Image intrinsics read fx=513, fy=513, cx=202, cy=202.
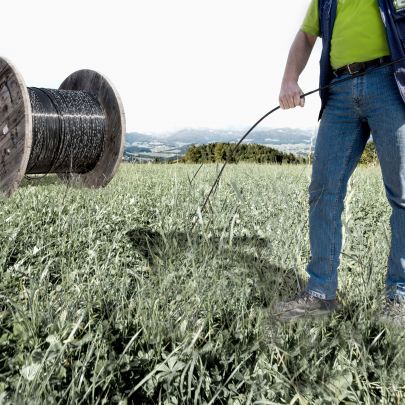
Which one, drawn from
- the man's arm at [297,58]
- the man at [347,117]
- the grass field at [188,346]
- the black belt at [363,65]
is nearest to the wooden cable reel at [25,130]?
the grass field at [188,346]

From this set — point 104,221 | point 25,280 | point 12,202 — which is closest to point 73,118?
point 12,202

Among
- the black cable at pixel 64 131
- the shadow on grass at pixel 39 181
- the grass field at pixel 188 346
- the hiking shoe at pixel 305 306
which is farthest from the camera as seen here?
the shadow on grass at pixel 39 181

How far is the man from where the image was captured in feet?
8.34

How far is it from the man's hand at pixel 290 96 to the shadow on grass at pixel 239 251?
2.52 feet

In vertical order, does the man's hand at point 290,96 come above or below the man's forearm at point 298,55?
below

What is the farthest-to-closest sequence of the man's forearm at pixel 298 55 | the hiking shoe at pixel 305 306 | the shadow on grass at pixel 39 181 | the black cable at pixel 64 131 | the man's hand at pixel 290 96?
the shadow on grass at pixel 39 181 → the black cable at pixel 64 131 → the man's forearm at pixel 298 55 → the man's hand at pixel 290 96 → the hiking shoe at pixel 305 306

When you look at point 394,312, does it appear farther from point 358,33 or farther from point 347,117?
point 358,33

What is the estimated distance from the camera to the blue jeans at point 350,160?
101 inches

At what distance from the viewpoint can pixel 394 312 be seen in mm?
2646

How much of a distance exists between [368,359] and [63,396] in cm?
126

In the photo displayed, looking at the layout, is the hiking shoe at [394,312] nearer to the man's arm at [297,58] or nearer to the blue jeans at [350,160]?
the blue jeans at [350,160]

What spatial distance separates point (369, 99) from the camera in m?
2.57

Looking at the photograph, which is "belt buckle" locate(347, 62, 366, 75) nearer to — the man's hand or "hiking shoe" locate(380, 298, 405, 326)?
the man's hand

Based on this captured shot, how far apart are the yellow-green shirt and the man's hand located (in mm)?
254
